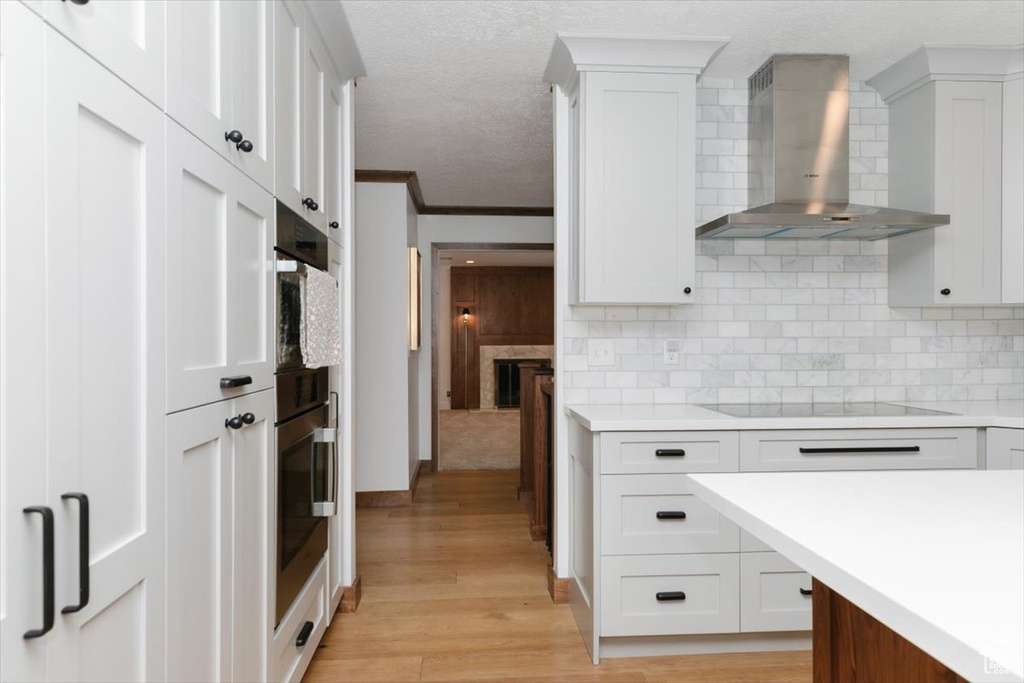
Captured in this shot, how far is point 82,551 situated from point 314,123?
6.01 feet

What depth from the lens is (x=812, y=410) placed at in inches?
109

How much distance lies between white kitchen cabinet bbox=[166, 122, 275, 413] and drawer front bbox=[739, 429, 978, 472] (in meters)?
1.80

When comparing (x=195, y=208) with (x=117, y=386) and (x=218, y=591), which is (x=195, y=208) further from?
(x=218, y=591)

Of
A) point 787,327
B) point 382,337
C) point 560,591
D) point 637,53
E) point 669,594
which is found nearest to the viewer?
point 669,594

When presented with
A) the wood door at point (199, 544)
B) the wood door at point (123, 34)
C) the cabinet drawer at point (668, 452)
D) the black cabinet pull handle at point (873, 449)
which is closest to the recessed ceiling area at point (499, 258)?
the cabinet drawer at point (668, 452)

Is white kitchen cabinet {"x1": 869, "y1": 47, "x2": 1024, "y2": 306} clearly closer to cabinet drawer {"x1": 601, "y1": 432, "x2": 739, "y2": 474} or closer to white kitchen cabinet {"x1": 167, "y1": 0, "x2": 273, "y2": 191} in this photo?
cabinet drawer {"x1": 601, "y1": 432, "x2": 739, "y2": 474}

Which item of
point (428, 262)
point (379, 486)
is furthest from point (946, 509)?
point (428, 262)

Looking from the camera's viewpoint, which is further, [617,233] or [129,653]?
[617,233]

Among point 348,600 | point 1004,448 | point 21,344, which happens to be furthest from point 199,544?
point 1004,448

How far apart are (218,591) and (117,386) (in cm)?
66

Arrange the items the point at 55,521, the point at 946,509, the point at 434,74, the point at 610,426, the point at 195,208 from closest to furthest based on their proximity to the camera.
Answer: the point at 55,521 → the point at 946,509 → the point at 195,208 → the point at 610,426 → the point at 434,74

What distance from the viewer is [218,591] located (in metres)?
1.44

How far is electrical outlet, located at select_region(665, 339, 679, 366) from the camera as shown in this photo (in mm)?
3029

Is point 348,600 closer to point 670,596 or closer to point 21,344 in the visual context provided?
point 670,596
